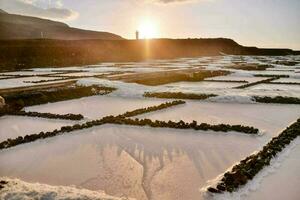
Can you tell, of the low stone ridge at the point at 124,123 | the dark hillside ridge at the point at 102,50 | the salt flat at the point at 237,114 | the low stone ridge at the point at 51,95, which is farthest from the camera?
the dark hillside ridge at the point at 102,50

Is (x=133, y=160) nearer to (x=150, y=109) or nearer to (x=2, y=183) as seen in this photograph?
(x=2, y=183)

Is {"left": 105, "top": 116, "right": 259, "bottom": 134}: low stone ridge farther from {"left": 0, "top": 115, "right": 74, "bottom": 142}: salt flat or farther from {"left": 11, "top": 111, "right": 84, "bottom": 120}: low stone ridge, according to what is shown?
{"left": 0, "top": 115, "right": 74, "bottom": 142}: salt flat

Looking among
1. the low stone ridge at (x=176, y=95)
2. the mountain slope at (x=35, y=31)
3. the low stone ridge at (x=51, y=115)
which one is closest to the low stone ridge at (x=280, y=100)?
the low stone ridge at (x=176, y=95)

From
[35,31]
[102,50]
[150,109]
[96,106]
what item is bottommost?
[96,106]

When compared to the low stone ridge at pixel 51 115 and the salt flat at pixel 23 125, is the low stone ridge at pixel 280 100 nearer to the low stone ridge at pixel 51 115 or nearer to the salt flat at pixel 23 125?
the low stone ridge at pixel 51 115

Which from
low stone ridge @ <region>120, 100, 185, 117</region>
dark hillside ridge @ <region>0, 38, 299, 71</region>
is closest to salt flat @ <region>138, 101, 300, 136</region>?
low stone ridge @ <region>120, 100, 185, 117</region>

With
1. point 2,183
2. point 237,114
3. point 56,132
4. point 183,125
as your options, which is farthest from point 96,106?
point 2,183

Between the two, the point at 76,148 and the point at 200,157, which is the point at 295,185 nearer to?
the point at 200,157

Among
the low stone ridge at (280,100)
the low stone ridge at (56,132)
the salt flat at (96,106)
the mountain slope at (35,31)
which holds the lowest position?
the salt flat at (96,106)
